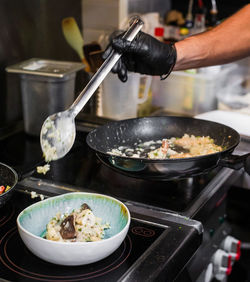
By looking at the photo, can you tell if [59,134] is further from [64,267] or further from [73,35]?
[73,35]

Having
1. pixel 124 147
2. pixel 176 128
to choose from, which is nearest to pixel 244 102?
pixel 176 128

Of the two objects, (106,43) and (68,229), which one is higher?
(106,43)

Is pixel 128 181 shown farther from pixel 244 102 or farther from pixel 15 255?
pixel 244 102

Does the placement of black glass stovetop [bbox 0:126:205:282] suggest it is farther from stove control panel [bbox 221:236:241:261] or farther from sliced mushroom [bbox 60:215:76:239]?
stove control panel [bbox 221:236:241:261]

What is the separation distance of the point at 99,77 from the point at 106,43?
0.99 meters

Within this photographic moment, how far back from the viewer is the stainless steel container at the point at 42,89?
162cm

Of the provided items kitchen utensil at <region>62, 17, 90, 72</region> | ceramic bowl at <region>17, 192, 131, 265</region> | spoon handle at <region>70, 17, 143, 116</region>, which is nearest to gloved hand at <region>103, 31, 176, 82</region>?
spoon handle at <region>70, 17, 143, 116</region>

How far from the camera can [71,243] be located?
0.87m

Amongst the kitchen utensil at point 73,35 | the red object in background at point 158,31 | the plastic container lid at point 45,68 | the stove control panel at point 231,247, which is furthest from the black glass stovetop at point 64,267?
the red object in background at point 158,31

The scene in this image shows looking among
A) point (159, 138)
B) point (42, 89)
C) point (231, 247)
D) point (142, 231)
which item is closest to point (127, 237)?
point (142, 231)

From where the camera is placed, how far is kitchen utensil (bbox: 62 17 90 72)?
196cm

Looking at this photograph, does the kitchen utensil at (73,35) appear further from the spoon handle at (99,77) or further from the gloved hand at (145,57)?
the spoon handle at (99,77)

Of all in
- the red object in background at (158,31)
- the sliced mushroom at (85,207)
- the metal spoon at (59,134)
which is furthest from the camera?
the red object in background at (158,31)

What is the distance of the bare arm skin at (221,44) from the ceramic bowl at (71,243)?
649mm
